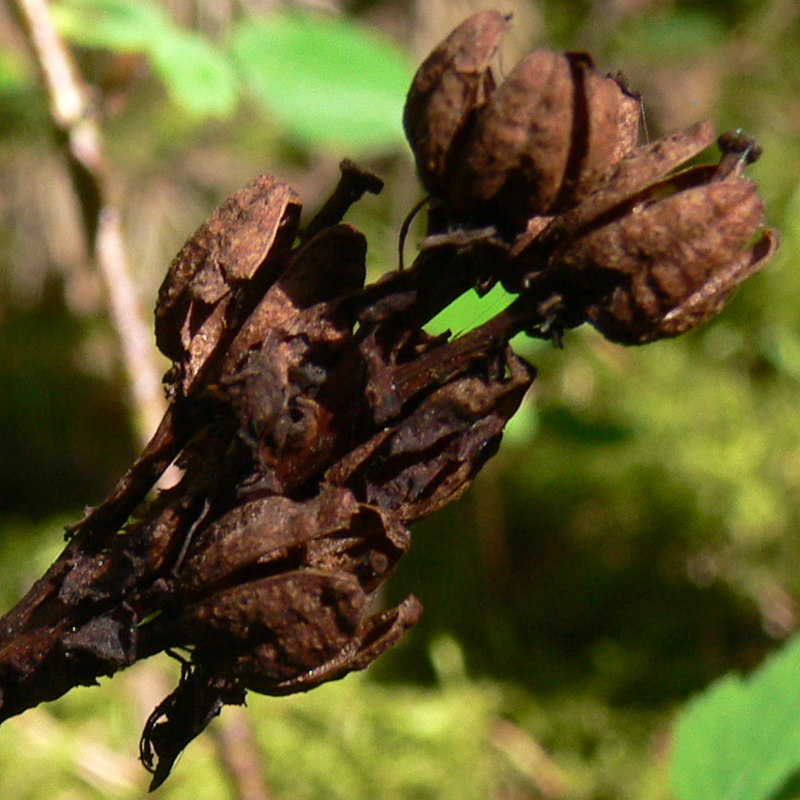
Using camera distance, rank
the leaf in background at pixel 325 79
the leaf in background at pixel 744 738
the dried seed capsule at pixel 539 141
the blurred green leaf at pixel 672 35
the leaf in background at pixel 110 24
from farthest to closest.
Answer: the blurred green leaf at pixel 672 35 → the leaf in background at pixel 325 79 → the leaf in background at pixel 110 24 → the leaf in background at pixel 744 738 → the dried seed capsule at pixel 539 141

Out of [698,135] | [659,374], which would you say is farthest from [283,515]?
[659,374]

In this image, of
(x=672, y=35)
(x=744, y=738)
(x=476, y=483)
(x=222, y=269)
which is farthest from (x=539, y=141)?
(x=672, y=35)

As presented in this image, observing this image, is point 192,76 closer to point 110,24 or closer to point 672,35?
point 110,24

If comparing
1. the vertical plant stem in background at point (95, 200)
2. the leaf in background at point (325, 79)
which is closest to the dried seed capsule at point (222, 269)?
the vertical plant stem in background at point (95, 200)

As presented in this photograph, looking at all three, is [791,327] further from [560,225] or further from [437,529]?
[560,225]

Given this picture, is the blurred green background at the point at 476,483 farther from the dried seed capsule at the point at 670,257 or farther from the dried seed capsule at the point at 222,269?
the dried seed capsule at the point at 670,257
